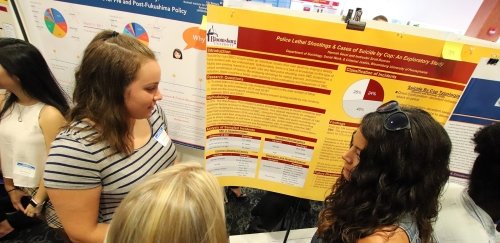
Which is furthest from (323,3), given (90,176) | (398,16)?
(90,176)

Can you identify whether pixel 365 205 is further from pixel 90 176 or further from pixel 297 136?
pixel 90 176

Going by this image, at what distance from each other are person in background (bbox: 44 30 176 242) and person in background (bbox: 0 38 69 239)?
45 centimetres

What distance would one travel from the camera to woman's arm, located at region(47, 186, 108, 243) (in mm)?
914

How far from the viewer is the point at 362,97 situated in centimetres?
114

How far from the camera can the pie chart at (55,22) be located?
1419 millimetres

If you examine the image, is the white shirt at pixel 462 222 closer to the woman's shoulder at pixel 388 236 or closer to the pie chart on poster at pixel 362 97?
the woman's shoulder at pixel 388 236

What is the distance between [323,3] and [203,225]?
326 cm

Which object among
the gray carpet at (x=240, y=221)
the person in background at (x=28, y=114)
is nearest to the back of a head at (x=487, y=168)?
the gray carpet at (x=240, y=221)

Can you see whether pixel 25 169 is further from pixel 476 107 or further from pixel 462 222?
pixel 476 107

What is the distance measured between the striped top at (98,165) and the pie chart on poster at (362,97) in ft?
2.62

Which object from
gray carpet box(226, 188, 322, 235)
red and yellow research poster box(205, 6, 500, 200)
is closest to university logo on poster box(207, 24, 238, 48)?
red and yellow research poster box(205, 6, 500, 200)

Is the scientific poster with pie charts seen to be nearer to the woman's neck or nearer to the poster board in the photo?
the woman's neck

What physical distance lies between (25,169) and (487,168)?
203 centimetres

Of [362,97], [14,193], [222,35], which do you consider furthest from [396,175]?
[14,193]
